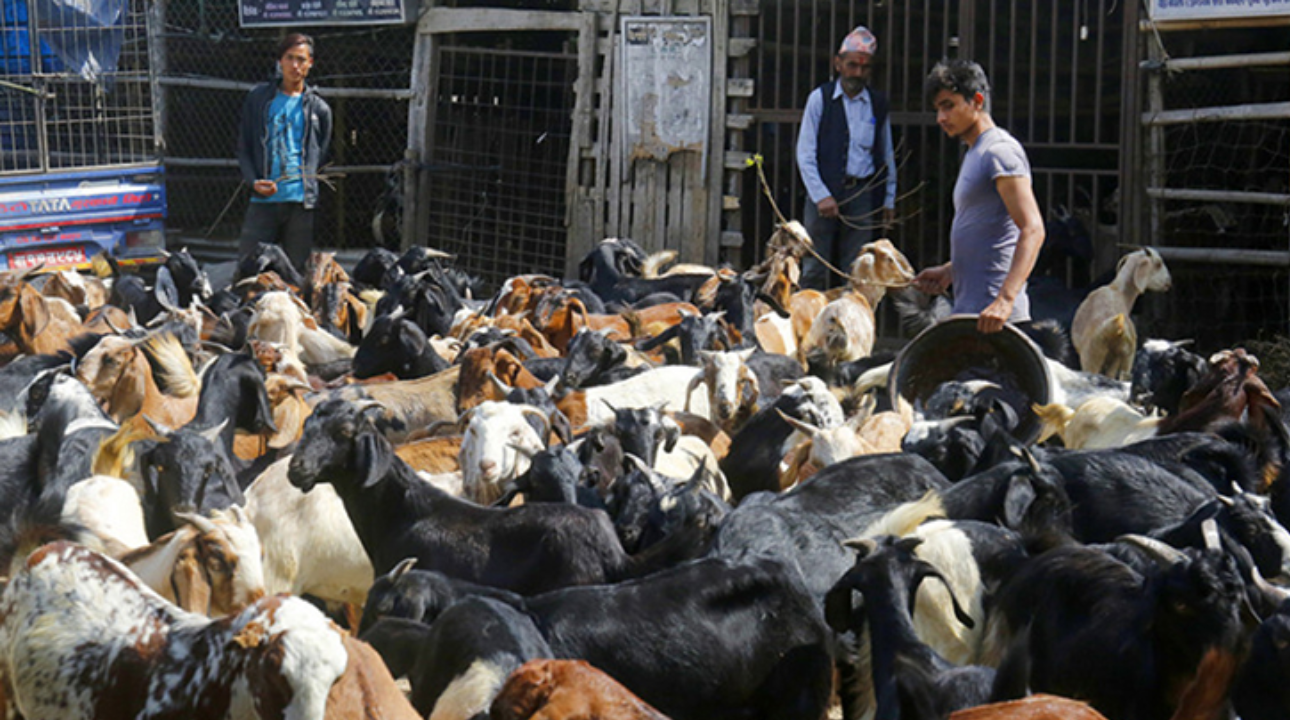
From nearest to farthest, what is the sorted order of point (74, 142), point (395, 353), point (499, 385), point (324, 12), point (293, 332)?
point (499, 385)
point (395, 353)
point (293, 332)
point (74, 142)
point (324, 12)

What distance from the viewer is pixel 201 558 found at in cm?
473

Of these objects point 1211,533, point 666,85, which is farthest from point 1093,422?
point 666,85

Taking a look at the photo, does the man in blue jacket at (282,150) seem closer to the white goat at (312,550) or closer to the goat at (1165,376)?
the white goat at (312,550)

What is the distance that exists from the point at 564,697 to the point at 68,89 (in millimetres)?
11545

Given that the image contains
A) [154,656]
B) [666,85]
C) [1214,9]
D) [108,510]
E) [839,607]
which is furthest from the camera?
[666,85]

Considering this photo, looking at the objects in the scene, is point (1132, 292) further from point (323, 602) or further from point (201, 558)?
point (201, 558)

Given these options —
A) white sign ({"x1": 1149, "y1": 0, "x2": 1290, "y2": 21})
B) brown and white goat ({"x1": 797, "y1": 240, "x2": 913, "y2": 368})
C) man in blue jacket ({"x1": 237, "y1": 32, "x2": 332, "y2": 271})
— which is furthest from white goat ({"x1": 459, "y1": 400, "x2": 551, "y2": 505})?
man in blue jacket ({"x1": 237, "y1": 32, "x2": 332, "y2": 271})

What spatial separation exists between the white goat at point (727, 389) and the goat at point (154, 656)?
181 inches

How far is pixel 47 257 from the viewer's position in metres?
12.2

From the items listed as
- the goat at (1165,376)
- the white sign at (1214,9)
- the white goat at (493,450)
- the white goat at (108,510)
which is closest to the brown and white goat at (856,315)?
the goat at (1165,376)

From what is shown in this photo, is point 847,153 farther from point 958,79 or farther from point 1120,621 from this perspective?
point 1120,621

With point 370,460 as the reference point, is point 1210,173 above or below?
above

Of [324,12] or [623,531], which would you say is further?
[324,12]

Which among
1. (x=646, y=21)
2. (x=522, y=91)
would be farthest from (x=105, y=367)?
(x=522, y=91)
